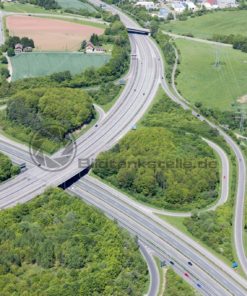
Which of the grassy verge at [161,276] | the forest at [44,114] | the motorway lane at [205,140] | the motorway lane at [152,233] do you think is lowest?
the grassy verge at [161,276]

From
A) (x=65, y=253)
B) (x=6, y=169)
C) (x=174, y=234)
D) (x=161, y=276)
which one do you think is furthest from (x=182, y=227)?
(x=6, y=169)

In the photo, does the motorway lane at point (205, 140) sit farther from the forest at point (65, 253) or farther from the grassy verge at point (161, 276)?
the grassy verge at point (161, 276)

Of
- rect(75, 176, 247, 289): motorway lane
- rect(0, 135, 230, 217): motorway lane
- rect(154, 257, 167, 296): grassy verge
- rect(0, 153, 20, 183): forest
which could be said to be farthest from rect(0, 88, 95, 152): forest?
rect(154, 257, 167, 296): grassy verge

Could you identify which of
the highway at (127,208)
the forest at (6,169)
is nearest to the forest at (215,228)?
the highway at (127,208)

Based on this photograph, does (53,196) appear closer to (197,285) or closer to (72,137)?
(72,137)

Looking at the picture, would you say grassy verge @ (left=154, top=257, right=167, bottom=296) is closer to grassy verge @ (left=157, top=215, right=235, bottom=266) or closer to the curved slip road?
the curved slip road

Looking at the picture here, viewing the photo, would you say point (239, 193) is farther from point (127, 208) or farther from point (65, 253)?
point (65, 253)

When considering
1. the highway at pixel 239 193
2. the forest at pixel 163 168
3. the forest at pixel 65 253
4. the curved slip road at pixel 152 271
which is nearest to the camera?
the forest at pixel 65 253
